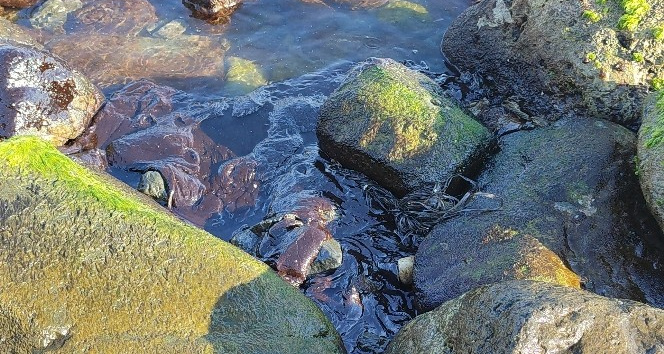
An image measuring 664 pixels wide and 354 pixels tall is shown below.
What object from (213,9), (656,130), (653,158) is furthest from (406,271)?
(213,9)

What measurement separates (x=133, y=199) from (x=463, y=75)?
4.07m

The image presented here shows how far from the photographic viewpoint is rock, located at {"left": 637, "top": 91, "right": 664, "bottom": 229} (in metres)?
4.14

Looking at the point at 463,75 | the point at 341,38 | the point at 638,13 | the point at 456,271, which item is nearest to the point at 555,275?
the point at 456,271

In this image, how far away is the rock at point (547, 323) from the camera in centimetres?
267

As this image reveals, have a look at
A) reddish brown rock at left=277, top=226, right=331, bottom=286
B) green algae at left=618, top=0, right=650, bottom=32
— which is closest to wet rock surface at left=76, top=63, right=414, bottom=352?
reddish brown rock at left=277, top=226, right=331, bottom=286

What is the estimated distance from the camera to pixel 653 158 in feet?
14.0

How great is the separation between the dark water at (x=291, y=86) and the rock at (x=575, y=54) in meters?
0.97

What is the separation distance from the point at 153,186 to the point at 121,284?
186 centimetres

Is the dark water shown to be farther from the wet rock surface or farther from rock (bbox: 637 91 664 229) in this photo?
rock (bbox: 637 91 664 229)

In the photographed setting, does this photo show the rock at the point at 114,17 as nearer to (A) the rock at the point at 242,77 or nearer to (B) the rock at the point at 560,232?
(A) the rock at the point at 242,77

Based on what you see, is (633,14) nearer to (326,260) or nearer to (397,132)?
(397,132)

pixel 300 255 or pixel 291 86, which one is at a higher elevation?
pixel 300 255

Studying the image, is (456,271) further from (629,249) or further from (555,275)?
(629,249)

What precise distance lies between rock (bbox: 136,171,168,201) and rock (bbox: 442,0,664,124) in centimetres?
353
